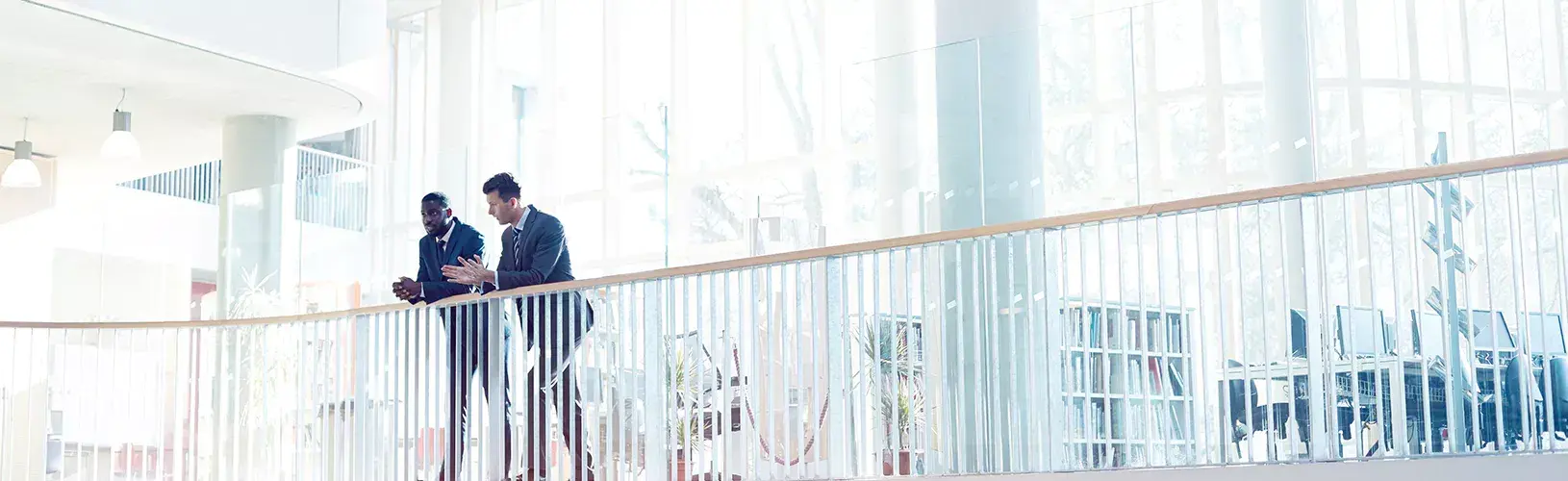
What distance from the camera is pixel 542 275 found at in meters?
7.25

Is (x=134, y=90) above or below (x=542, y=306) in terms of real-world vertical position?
above

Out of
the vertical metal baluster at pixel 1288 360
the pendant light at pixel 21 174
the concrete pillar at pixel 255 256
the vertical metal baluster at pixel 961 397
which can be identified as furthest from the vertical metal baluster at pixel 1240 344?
the pendant light at pixel 21 174

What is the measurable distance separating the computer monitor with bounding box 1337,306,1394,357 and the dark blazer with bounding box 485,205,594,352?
3.19 m

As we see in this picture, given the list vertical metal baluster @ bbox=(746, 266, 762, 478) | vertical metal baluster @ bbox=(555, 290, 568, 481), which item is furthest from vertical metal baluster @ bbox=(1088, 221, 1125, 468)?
vertical metal baluster @ bbox=(555, 290, 568, 481)

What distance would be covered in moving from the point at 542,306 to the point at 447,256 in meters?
0.70

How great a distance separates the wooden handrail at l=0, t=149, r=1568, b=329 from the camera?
4.59m

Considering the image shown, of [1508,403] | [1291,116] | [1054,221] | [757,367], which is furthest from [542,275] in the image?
[1508,403]

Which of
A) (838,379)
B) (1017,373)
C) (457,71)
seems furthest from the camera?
(457,71)

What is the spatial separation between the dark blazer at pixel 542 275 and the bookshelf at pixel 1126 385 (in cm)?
233

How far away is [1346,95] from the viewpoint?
6008 mm

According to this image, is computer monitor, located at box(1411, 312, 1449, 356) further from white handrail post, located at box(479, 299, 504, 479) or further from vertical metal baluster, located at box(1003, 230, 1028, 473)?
white handrail post, located at box(479, 299, 504, 479)

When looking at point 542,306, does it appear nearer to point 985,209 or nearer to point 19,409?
point 985,209

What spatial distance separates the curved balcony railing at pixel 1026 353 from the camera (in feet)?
16.1

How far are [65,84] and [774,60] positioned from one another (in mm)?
5019
